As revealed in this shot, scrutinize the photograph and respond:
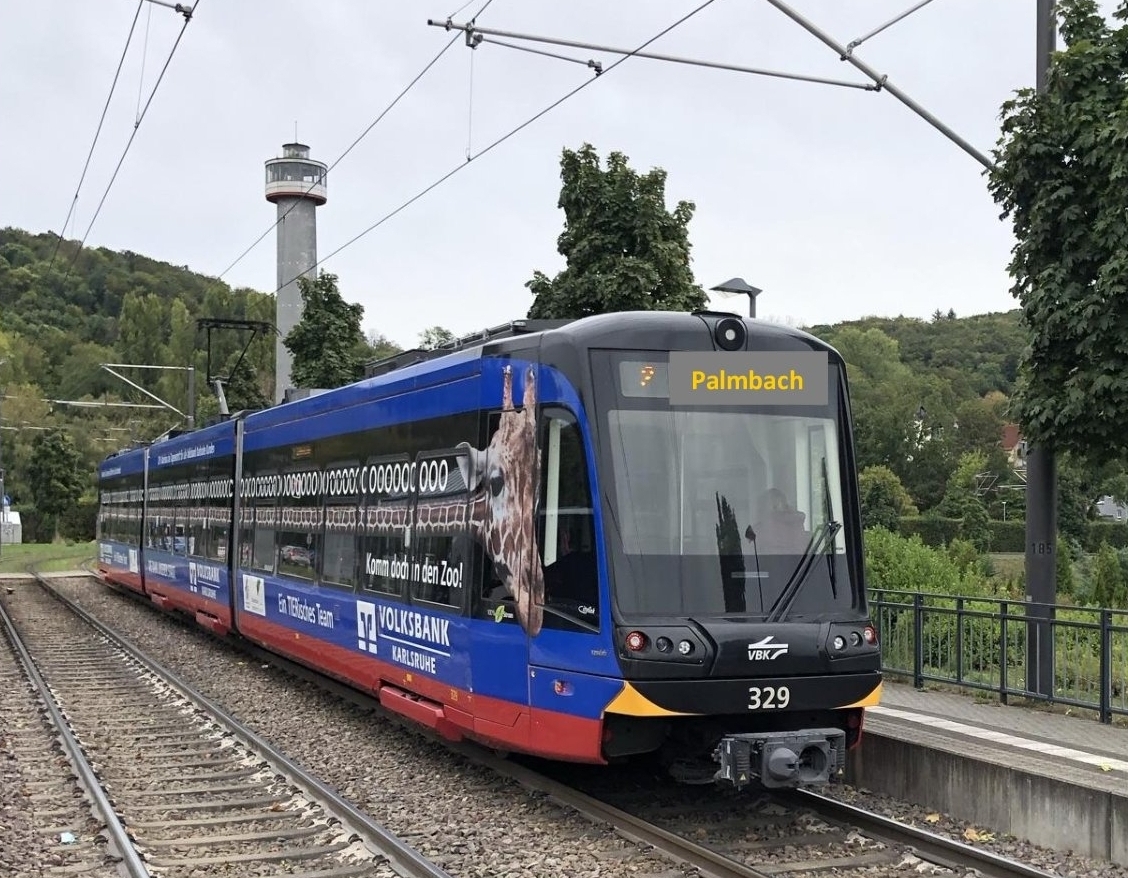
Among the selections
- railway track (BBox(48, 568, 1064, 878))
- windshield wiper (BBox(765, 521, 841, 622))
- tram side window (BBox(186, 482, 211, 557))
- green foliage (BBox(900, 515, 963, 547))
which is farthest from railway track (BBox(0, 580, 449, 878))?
green foliage (BBox(900, 515, 963, 547))

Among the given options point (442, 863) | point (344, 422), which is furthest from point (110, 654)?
point (442, 863)

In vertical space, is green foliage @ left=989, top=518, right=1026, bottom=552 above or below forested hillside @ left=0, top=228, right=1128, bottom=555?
below

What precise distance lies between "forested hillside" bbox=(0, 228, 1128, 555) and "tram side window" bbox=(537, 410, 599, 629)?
62.0 meters

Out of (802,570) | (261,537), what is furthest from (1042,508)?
(261,537)

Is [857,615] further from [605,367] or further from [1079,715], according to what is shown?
[1079,715]

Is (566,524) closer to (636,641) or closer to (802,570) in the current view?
(636,641)

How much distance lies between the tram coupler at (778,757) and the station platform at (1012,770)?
1.08 m

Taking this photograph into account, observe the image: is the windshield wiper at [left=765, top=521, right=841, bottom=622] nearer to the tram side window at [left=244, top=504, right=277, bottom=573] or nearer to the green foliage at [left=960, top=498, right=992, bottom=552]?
the tram side window at [left=244, top=504, right=277, bottom=573]

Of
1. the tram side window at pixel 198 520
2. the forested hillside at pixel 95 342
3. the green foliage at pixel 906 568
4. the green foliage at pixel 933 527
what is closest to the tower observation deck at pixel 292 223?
the forested hillside at pixel 95 342

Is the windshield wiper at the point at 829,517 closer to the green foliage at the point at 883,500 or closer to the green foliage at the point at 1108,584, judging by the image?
the green foliage at the point at 1108,584

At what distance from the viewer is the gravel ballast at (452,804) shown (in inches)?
282

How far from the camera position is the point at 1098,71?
1082 cm

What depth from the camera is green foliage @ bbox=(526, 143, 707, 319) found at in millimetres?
15805

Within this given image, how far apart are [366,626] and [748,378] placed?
4459 mm
